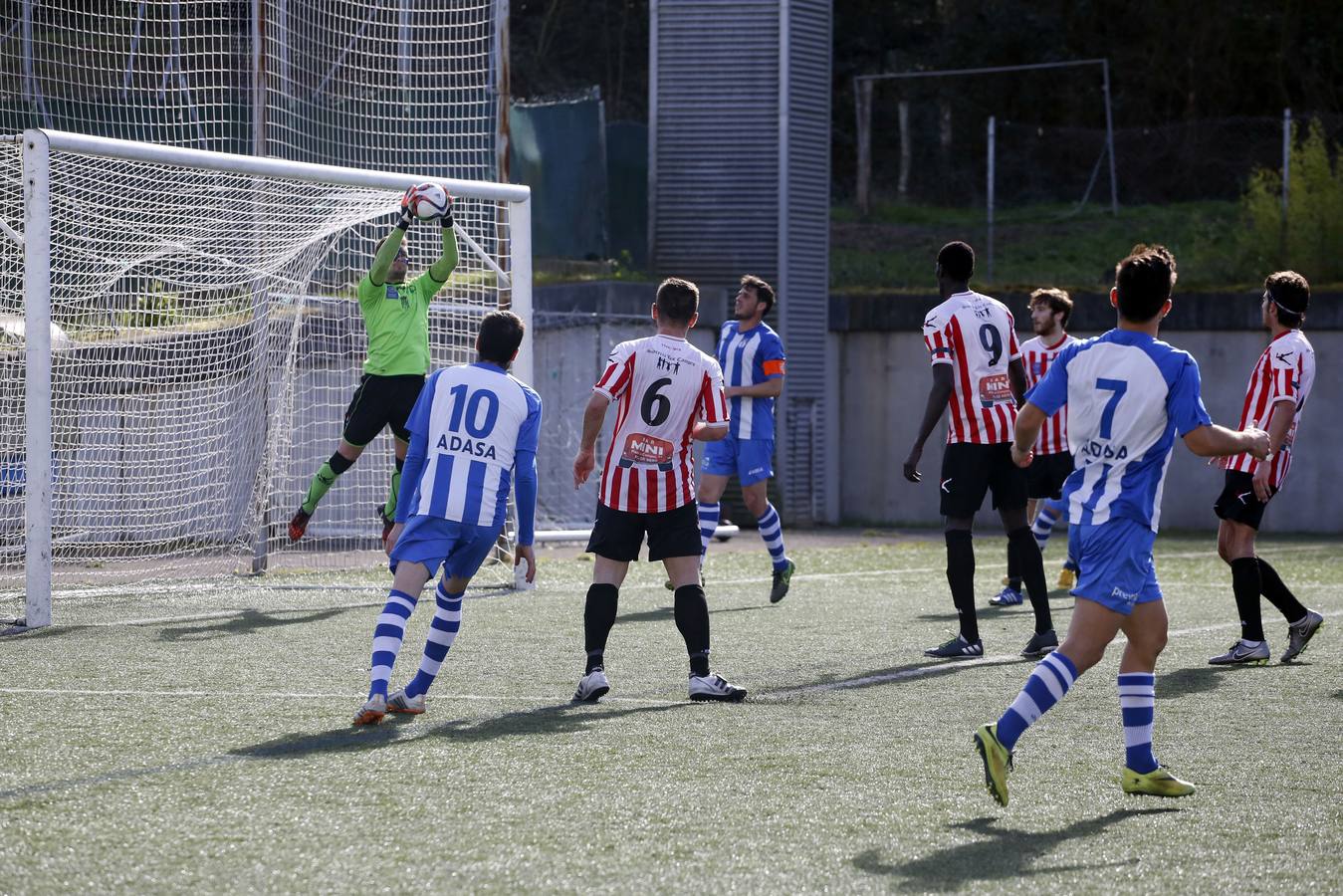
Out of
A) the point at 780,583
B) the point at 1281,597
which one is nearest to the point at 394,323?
the point at 780,583

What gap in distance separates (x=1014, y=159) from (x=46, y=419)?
16.4 metres

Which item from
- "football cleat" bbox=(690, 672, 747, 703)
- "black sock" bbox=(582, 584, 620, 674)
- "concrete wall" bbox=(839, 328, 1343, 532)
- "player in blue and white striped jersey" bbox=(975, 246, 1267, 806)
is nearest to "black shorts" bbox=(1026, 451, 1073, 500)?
"football cleat" bbox=(690, 672, 747, 703)

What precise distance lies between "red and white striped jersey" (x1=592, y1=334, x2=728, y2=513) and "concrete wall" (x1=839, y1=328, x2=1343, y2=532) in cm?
1168

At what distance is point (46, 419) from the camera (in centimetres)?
784

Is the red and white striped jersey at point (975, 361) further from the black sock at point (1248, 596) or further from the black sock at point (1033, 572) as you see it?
the black sock at point (1248, 596)

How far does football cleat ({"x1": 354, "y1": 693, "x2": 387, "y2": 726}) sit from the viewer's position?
5.45m

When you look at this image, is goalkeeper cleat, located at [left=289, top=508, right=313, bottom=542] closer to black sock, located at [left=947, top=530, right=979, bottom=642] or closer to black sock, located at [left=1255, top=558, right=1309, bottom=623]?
black sock, located at [left=947, top=530, right=979, bottom=642]

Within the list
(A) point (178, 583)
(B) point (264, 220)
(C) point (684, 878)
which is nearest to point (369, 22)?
(B) point (264, 220)

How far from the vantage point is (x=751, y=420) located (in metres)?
9.84

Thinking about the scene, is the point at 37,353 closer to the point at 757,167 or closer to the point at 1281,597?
the point at 1281,597

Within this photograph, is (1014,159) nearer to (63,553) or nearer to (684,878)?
(63,553)

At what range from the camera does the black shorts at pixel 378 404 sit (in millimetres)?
9469

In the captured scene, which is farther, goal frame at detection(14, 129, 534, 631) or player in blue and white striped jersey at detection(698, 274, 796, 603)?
player in blue and white striped jersey at detection(698, 274, 796, 603)

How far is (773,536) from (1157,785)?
17.6ft
